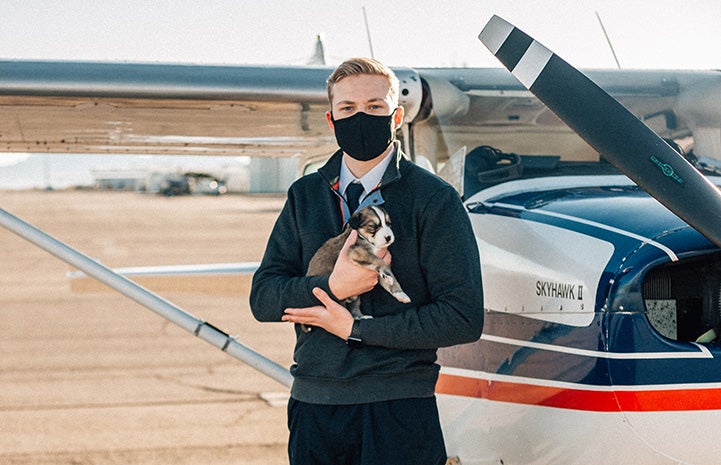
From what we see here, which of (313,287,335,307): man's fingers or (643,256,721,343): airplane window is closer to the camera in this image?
(313,287,335,307): man's fingers

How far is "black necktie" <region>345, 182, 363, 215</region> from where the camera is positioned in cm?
276

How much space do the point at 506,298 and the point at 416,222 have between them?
2.73 ft

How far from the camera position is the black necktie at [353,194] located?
2.76 m

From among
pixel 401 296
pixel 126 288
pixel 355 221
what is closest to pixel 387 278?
pixel 401 296

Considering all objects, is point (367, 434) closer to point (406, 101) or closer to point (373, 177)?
point (373, 177)

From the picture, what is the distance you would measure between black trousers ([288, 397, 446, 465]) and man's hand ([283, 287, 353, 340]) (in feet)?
0.72

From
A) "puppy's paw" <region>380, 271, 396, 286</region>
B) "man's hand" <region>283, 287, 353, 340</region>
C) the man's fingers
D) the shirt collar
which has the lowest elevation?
"man's hand" <region>283, 287, 353, 340</region>

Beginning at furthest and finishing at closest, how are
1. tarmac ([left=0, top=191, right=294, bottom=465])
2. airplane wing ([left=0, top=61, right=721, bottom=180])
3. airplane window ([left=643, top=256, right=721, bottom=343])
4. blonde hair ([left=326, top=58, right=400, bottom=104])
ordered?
1. tarmac ([left=0, top=191, right=294, bottom=465])
2. airplane wing ([left=0, top=61, right=721, bottom=180])
3. airplane window ([left=643, top=256, right=721, bottom=343])
4. blonde hair ([left=326, top=58, right=400, bottom=104])

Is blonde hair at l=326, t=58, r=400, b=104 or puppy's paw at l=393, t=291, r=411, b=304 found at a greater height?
blonde hair at l=326, t=58, r=400, b=104

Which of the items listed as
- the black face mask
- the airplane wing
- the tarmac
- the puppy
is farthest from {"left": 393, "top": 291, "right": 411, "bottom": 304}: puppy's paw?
the tarmac

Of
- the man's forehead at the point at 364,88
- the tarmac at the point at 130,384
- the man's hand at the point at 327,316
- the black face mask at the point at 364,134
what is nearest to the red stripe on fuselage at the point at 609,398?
the man's hand at the point at 327,316

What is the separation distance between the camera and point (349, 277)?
2553mm

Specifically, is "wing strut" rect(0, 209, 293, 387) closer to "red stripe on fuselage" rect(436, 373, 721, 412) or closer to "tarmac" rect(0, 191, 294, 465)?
"tarmac" rect(0, 191, 294, 465)

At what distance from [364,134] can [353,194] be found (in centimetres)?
18
